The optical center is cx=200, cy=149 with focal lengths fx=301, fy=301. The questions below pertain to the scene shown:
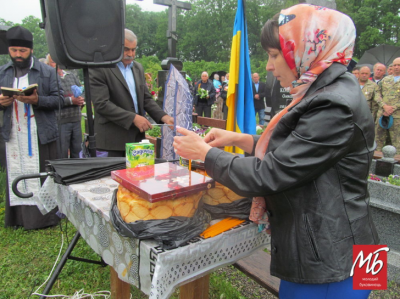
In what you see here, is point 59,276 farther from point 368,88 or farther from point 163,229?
point 368,88

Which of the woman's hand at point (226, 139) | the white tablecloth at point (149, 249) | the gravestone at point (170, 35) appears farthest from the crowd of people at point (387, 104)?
the white tablecloth at point (149, 249)

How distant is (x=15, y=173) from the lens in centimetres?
331

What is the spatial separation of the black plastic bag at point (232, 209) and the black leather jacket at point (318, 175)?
0.30 meters

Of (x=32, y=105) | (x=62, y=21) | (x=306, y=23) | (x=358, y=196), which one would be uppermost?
(x=62, y=21)

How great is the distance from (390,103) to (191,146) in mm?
6217

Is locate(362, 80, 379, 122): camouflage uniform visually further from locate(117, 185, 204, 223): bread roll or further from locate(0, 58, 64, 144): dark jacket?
locate(117, 185, 204, 223): bread roll

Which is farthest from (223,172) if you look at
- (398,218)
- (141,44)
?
(141,44)

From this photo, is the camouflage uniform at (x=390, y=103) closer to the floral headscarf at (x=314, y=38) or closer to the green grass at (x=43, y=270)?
the green grass at (x=43, y=270)

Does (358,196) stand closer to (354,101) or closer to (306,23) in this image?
(354,101)

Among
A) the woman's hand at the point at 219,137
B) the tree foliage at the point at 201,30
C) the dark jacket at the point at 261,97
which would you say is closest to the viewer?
the woman's hand at the point at 219,137

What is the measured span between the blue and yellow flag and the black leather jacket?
1748mm

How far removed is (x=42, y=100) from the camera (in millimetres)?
3133

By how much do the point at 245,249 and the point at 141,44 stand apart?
52727 millimetres

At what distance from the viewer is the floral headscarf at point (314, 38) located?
3.35 feet
